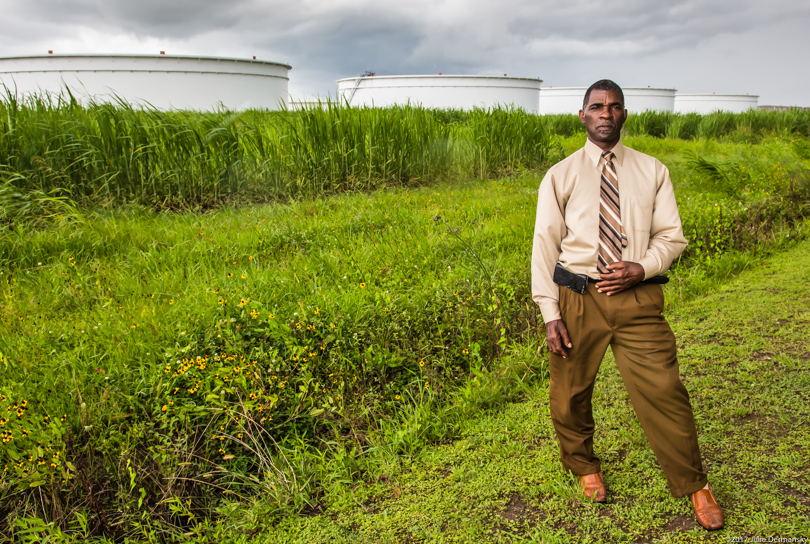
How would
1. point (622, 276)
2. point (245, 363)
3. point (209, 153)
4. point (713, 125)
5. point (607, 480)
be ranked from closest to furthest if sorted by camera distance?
point (622, 276)
point (607, 480)
point (245, 363)
point (209, 153)
point (713, 125)

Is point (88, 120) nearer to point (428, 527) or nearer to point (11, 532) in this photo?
point (11, 532)

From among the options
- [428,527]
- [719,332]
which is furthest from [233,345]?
[719,332]

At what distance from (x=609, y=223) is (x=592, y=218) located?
2.6 inches

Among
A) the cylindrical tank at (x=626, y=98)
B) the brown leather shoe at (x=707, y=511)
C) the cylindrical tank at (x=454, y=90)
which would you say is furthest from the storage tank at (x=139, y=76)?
the brown leather shoe at (x=707, y=511)

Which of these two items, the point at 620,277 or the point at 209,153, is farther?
the point at 209,153

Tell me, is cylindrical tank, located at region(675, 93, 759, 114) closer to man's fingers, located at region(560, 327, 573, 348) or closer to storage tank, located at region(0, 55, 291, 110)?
storage tank, located at region(0, 55, 291, 110)

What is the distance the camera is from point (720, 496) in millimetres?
2293

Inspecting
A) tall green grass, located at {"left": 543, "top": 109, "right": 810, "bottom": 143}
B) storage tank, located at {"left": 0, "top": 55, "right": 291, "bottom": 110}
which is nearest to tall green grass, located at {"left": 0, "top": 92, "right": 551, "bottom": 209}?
tall green grass, located at {"left": 543, "top": 109, "right": 810, "bottom": 143}

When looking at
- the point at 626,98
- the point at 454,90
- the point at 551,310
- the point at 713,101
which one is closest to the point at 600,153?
the point at 551,310

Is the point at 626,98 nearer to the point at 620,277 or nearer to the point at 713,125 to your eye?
the point at 713,125

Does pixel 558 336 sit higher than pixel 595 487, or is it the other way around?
pixel 558 336

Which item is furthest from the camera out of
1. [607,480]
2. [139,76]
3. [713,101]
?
[713,101]

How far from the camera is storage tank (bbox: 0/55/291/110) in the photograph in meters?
17.7

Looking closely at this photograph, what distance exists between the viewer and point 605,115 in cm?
200
